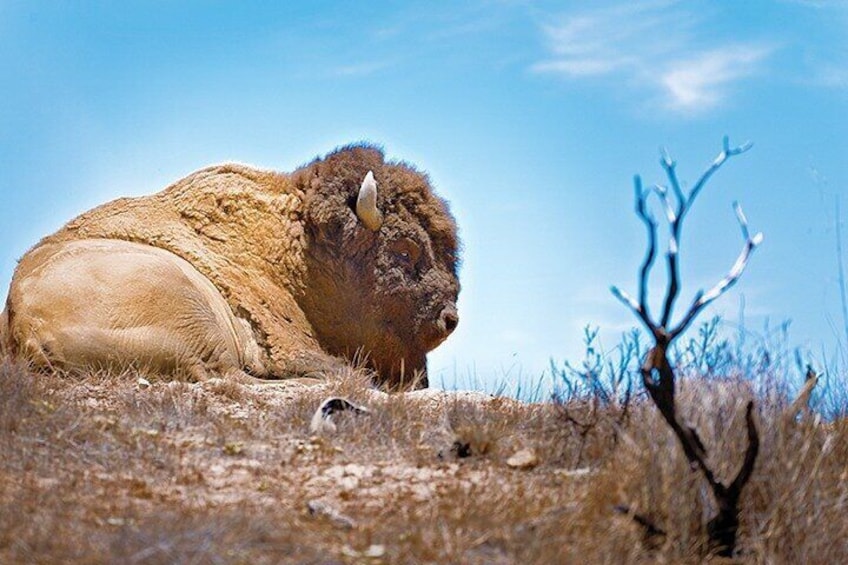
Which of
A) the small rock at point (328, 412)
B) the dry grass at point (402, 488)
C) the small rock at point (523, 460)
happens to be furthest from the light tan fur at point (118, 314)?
the small rock at point (523, 460)

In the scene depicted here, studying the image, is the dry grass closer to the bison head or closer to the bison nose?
the bison head

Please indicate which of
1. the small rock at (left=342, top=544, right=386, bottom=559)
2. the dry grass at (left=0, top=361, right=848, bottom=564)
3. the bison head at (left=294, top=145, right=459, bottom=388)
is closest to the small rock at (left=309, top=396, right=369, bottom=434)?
the dry grass at (left=0, top=361, right=848, bottom=564)

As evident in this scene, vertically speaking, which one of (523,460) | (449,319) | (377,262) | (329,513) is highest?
(377,262)

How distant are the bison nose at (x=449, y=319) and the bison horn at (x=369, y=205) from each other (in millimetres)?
1118

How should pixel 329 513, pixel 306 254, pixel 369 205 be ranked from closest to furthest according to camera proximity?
pixel 329 513
pixel 369 205
pixel 306 254

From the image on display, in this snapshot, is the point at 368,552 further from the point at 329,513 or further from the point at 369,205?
the point at 369,205

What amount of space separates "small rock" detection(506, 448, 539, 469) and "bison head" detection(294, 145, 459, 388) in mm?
4741

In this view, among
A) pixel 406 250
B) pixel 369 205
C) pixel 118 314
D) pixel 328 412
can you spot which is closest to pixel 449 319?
pixel 406 250

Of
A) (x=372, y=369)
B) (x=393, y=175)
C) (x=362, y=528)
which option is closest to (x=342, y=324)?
(x=372, y=369)

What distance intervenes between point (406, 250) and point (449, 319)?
0.85 metres

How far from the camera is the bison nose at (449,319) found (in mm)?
11969

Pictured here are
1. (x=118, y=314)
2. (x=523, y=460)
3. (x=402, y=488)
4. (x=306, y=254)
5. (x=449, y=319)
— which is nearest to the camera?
(x=402, y=488)

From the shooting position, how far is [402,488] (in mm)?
6039

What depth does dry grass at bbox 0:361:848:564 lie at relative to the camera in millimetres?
5102
